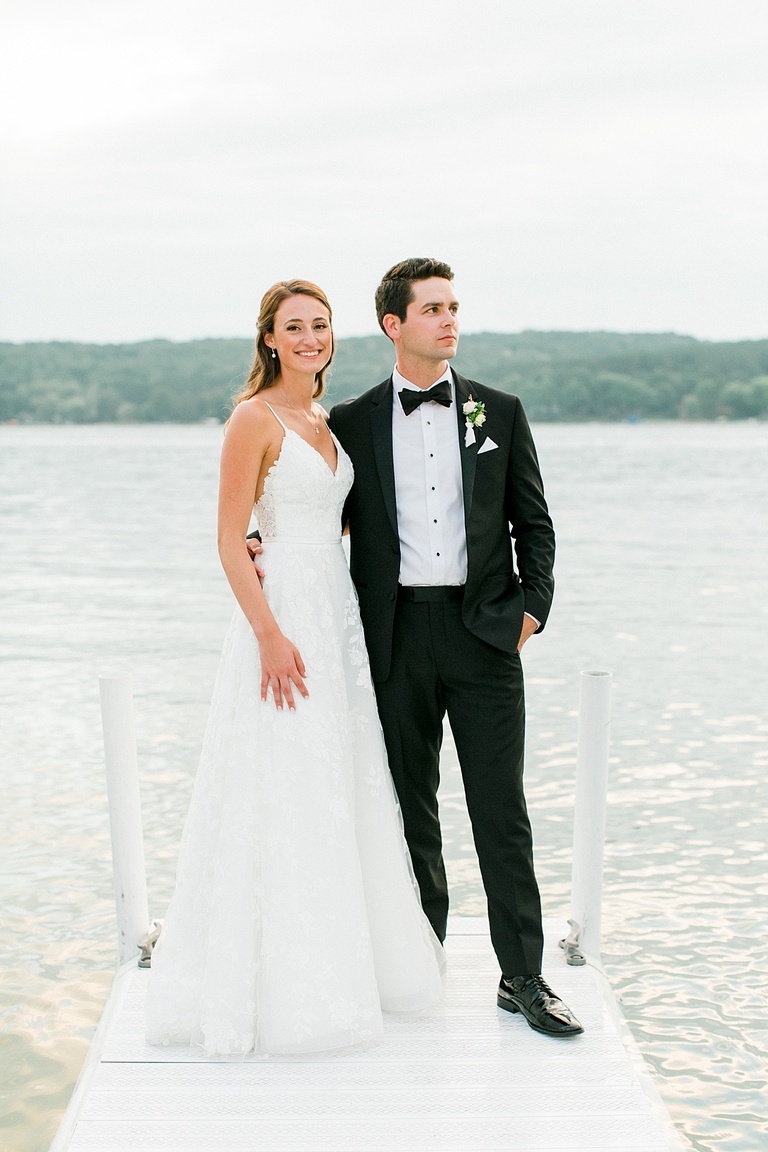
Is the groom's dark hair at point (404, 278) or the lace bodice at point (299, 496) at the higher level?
the groom's dark hair at point (404, 278)

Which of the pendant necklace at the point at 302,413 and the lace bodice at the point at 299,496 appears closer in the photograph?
the lace bodice at the point at 299,496

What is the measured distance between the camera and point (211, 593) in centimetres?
1652

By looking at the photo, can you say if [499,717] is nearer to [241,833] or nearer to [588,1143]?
[241,833]

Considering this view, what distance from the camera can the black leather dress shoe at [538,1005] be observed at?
10.9ft

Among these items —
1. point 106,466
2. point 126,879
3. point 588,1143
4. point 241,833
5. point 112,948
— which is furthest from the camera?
point 106,466

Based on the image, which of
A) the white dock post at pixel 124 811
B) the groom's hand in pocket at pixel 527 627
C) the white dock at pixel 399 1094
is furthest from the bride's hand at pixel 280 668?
the white dock at pixel 399 1094

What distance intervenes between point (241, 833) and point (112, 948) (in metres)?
2.20

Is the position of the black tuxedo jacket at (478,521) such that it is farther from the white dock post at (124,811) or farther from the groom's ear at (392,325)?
the white dock post at (124,811)

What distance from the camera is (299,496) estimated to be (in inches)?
130

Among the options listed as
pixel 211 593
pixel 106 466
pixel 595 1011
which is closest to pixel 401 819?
pixel 595 1011

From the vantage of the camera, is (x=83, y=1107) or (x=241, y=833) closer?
(x=83, y=1107)

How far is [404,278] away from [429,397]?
1.13 ft

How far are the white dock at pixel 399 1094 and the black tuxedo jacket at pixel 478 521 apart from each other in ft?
3.52

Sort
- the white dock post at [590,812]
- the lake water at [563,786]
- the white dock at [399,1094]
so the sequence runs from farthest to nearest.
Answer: the lake water at [563,786]
the white dock post at [590,812]
the white dock at [399,1094]
